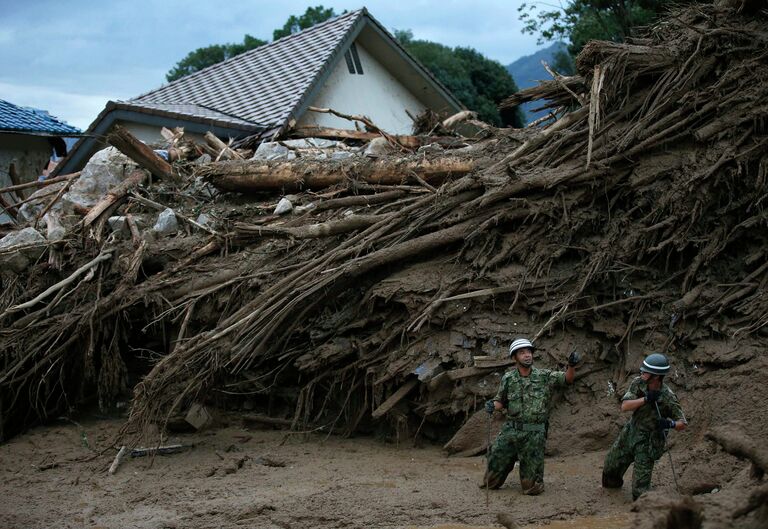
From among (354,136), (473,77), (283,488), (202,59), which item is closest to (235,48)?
(202,59)

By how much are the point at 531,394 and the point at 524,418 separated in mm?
204

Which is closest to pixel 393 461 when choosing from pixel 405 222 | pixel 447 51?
pixel 405 222

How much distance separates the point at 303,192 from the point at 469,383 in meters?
4.10

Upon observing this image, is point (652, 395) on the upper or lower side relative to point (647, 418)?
upper

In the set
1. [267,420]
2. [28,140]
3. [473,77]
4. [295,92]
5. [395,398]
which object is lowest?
[267,420]

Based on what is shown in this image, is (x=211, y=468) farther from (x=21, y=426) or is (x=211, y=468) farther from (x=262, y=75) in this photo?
(x=262, y=75)

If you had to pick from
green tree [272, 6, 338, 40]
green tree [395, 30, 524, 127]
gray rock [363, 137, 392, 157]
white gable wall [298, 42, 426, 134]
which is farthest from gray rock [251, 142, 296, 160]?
green tree [272, 6, 338, 40]

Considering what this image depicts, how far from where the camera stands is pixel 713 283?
29.3 feet

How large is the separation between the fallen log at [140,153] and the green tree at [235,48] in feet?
73.5

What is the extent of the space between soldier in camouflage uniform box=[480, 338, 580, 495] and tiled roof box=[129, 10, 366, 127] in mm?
11336

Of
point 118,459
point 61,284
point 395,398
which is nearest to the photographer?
point 395,398

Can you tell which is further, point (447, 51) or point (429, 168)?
point (447, 51)

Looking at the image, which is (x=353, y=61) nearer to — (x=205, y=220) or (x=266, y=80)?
(x=266, y=80)

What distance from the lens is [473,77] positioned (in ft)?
103
